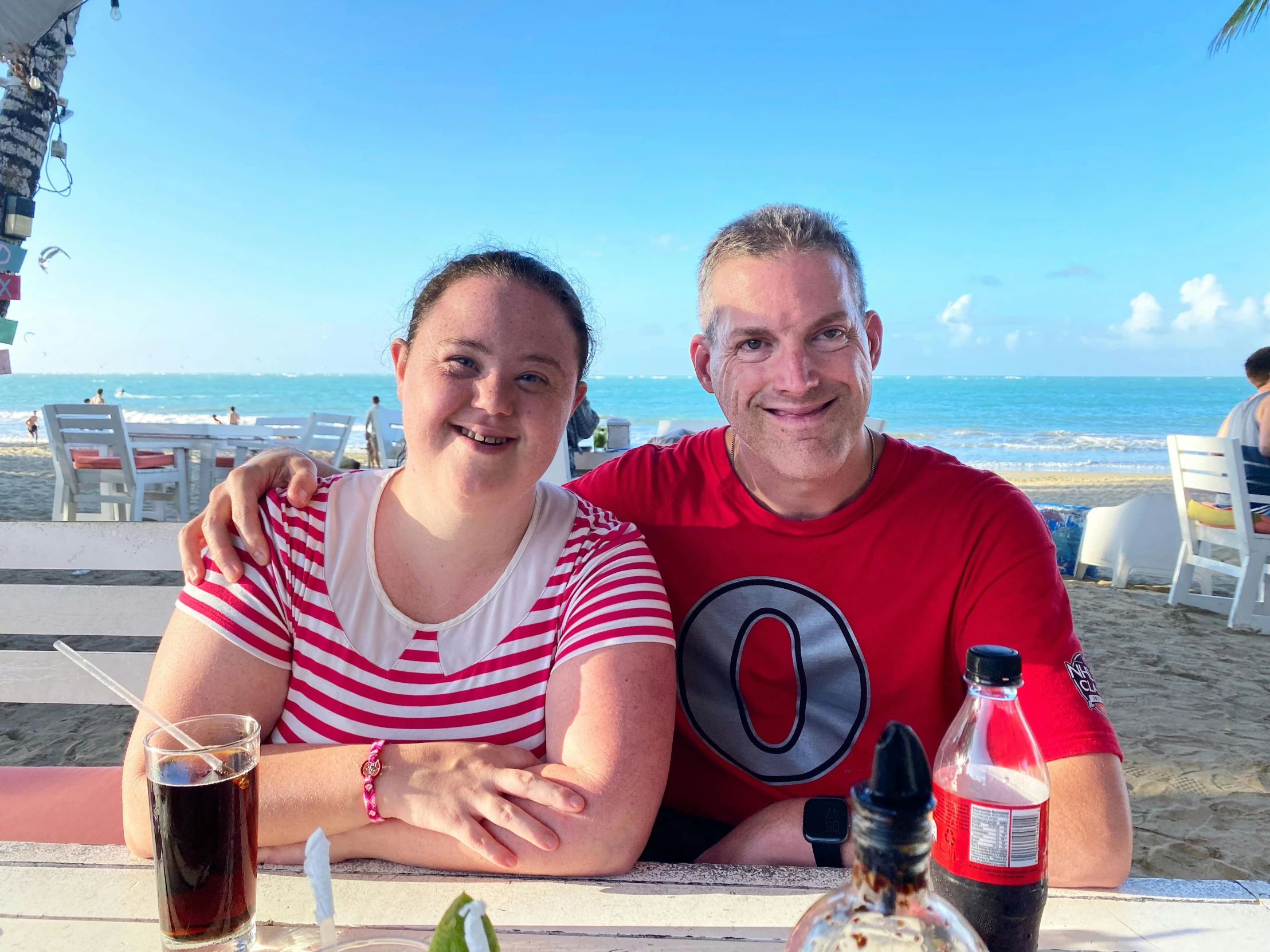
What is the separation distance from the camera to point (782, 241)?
58.7 inches

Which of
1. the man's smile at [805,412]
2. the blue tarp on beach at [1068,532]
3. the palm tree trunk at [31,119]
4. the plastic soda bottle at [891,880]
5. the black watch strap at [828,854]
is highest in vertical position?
the palm tree trunk at [31,119]

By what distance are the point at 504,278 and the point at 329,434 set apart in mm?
7572

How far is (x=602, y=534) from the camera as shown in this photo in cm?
135

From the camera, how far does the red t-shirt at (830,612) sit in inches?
55.2

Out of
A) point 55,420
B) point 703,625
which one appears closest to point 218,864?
point 703,625

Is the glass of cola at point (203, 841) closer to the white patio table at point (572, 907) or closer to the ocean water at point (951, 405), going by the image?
the white patio table at point (572, 907)

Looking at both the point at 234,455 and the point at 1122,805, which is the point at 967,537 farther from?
the point at 234,455

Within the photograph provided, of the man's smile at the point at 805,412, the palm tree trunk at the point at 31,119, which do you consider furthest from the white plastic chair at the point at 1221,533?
the palm tree trunk at the point at 31,119

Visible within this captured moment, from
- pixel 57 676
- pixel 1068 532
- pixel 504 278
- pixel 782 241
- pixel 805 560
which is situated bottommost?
pixel 1068 532

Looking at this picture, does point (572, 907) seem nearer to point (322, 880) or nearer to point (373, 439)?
point (322, 880)

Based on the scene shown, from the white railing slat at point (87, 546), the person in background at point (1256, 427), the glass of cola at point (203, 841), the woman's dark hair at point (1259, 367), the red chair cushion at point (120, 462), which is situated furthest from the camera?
the red chair cushion at point (120, 462)

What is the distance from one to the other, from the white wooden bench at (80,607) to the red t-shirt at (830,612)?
1205mm

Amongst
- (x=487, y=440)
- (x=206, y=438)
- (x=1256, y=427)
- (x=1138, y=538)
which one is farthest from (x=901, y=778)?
(x=206, y=438)

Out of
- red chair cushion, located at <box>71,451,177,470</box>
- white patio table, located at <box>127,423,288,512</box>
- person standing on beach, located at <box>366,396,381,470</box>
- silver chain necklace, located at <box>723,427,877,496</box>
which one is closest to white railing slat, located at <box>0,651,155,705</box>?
silver chain necklace, located at <box>723,427,877,496</box>
